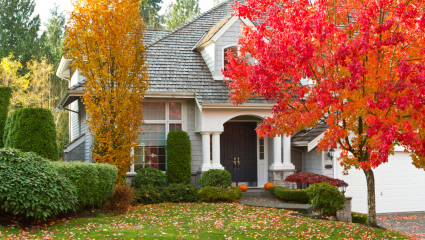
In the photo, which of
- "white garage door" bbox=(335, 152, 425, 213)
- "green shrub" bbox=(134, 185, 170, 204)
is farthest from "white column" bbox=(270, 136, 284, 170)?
"green shrub" bbox=(134, 185, 170, 204)

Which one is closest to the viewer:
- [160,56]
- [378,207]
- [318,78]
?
[318,78]

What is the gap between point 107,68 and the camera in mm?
11133

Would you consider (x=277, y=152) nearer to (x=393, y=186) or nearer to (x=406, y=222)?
(x=393, y=186)

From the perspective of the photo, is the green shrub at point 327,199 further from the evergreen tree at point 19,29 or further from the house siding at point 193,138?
the evergreen tree at point 19,29

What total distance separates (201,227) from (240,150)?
6.92 metres

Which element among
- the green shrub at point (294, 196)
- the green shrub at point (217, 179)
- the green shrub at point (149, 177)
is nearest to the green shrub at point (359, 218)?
the green shrub at point (294, 196)

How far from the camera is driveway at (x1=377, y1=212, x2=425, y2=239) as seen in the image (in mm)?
10259

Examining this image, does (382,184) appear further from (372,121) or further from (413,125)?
Result: (372,121)

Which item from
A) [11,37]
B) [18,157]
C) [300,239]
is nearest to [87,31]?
[18,157]

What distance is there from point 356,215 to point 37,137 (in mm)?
8267

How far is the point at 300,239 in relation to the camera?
7.59 metres

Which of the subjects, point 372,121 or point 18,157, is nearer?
point 372,121

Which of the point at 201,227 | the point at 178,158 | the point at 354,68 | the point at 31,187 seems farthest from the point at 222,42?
the point at 31,187

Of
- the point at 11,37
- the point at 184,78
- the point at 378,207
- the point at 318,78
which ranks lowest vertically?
the point at 378,207
